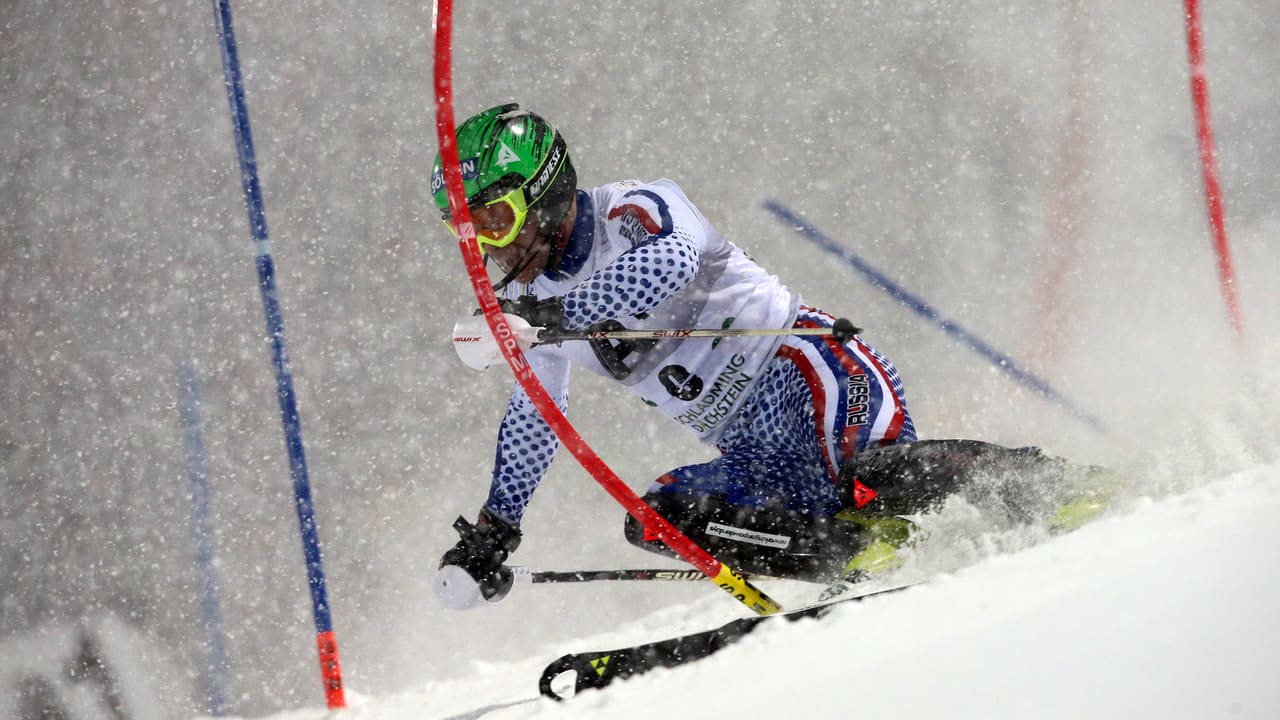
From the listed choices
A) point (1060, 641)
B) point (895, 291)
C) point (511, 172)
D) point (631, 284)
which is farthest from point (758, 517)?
point (895, 291)

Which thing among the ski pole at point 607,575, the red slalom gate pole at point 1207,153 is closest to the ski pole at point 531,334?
the ski pole at point 607,575

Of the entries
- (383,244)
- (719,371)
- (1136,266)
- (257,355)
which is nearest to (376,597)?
(257,355)

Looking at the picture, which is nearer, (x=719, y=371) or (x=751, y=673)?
(x=751, y=673)

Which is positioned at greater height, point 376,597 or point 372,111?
point 372,111

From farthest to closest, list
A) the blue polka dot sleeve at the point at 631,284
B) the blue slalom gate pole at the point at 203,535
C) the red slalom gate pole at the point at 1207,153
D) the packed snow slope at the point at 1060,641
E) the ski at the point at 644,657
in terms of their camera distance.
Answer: the red slalom gate pole at the point at 1207,153 < the blue slalom gate pole at the point at 203,535 < the blue polka dot sleeve at the point at 631,284 < the ski at the point at 644,657 < the packed snow slope at the point at 1060,641

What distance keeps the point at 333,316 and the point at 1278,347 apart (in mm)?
3457

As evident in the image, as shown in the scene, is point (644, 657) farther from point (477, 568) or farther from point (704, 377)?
point (704, 377)

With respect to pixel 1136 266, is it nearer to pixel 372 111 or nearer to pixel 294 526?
pixel 372 111

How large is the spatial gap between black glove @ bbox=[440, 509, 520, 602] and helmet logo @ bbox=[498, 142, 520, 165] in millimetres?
777

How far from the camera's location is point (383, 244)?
4055 mm

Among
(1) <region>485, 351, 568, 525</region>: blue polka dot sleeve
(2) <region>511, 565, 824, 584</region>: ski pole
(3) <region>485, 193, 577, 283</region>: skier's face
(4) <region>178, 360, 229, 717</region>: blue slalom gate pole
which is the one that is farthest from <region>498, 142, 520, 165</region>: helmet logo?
(4) <region>178, 360, 229, 717</region>: blue slalom gate pole

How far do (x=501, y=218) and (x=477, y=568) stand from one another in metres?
0.77

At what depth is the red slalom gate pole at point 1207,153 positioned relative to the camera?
414 cm

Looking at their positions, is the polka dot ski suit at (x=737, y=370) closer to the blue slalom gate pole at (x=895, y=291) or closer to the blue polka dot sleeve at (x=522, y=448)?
the blue polka dot sleeve at (x=522, y=448)
